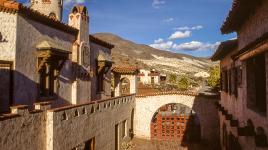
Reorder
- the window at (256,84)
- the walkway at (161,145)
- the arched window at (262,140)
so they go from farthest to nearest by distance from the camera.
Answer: the walkway at (161,145)
the window at (256,84)
the arched window at (262,140)

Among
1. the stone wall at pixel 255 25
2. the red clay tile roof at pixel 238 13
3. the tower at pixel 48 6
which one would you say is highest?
the tower at pixel 48 6

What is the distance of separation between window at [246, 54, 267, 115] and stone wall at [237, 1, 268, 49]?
0.72 m

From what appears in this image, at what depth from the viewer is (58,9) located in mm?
→ 20234

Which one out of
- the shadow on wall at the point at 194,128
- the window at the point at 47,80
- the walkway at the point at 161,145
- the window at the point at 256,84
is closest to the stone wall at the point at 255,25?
the window at the point at 256,84

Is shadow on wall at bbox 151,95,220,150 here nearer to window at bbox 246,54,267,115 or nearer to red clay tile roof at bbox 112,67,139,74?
red clay tile roof at bbox 112,67,139,74

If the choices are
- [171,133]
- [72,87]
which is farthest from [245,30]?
[171,133]

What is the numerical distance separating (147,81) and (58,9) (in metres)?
46.4

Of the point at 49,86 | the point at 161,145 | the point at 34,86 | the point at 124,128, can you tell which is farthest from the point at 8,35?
the point at 161,145

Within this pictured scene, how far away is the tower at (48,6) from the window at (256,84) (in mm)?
15063

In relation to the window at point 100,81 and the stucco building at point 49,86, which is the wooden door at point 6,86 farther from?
the window at point 100,81

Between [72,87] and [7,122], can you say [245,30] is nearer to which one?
[7,122]

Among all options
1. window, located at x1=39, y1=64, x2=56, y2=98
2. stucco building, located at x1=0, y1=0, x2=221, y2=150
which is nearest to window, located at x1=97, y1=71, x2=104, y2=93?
stucco building, located at x1=0, y1=0, x2=221, y2=150

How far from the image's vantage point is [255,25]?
802 centimetres

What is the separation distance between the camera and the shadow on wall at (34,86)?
10305 mm
